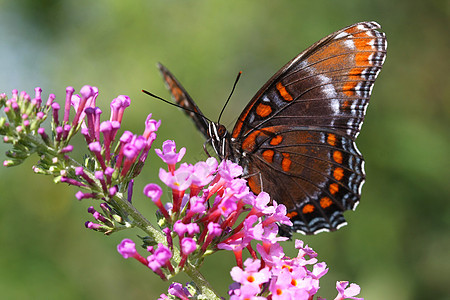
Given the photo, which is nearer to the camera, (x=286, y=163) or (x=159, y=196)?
(x=159, y=196)

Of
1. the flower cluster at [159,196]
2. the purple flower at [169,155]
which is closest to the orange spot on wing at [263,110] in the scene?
the flower cluster at [159,196]

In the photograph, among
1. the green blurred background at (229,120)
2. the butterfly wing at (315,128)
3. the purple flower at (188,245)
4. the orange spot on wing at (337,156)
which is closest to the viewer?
the purple flower at (188,245)

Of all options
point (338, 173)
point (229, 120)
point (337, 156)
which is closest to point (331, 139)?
point (337, 156)

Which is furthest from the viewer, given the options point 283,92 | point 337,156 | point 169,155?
point 337,156

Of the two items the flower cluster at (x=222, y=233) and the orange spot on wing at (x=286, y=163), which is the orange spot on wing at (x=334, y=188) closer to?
the orange spot on wing at (x=286, y=163)

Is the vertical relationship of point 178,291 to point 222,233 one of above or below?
below

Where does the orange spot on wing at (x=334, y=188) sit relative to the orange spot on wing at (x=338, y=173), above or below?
below

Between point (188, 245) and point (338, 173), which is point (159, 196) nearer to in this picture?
point (188, 245)

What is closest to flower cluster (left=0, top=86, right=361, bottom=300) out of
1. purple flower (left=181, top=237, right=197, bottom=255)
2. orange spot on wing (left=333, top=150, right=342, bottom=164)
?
purple flower (left=181, top=237, right=197, bottom=255)
